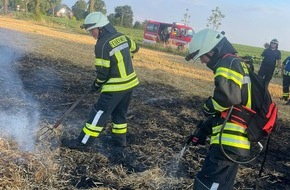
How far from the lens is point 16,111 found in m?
6.05

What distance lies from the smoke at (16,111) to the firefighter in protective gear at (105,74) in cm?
58

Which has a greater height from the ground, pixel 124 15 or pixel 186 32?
pixel 186 32

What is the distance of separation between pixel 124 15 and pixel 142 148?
67332 millimetres

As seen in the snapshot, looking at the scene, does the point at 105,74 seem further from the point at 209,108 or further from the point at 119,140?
the point at 209,108

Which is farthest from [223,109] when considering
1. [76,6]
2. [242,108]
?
[76,6]

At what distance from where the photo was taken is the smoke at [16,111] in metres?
4.90

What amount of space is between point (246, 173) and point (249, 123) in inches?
85.0

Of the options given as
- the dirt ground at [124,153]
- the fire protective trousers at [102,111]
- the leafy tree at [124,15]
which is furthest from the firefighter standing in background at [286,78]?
the leafy tree at [124,15]

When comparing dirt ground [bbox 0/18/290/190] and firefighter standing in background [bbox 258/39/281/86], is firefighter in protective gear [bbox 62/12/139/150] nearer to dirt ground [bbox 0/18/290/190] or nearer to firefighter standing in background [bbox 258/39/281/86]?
dirt ground [bbox 0/18/290/190]

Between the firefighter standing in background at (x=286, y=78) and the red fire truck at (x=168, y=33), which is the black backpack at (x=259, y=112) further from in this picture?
the red fire truck at (x=168, y=33)

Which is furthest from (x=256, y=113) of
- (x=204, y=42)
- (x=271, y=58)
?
(x=271, y=58)

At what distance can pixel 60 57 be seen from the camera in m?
12.8

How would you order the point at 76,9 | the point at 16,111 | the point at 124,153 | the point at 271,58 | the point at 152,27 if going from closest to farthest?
the point at 124,153
the point at 16,111
the point at 271,58
the point at 152,27
the point at 76,9

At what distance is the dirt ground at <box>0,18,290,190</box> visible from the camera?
414cm
